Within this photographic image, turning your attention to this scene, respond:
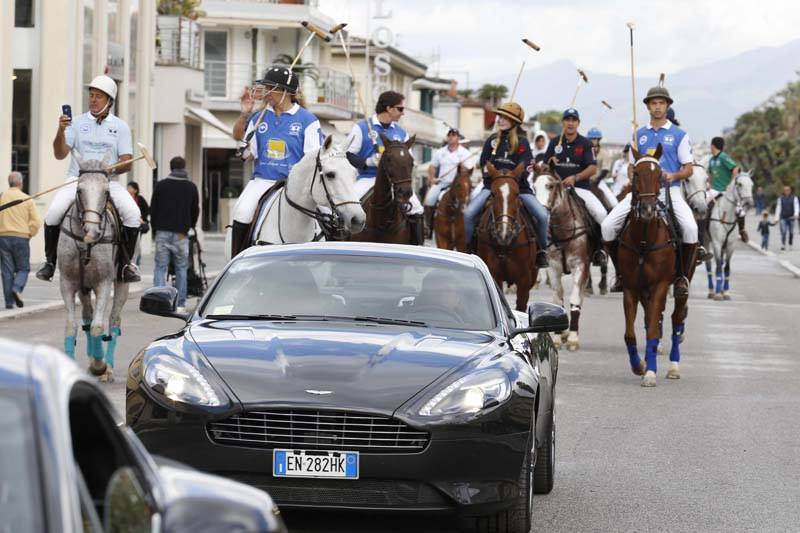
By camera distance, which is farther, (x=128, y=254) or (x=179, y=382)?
(x=128, y=254)

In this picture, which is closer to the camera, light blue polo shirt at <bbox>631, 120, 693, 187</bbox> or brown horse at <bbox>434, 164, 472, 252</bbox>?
light blue polo shirt at <bbox>631, 120, 693, 187</bbox>

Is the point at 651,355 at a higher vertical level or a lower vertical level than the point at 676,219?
lower

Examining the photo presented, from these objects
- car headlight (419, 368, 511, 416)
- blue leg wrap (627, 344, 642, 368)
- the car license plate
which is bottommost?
blue leg wrap (627, 344, 642, 368)

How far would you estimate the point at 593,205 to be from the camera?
20.8 meters

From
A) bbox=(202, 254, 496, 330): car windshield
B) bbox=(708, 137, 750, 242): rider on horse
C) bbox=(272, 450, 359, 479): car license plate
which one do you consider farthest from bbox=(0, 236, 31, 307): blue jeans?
bbox=(272, 450, 359, 479): car license plate

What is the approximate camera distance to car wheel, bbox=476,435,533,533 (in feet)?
25.7

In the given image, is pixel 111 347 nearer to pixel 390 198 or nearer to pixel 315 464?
pixel 390 198

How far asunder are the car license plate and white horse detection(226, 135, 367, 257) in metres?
8.24

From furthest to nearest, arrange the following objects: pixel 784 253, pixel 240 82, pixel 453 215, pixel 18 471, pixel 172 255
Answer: pixel 240 82
pixel 784 253
pixel 453 215
pixel 172 255
pixel 18 471

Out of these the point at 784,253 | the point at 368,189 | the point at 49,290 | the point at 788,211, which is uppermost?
the point at 368,189

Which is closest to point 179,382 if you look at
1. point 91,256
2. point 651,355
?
point 91,256

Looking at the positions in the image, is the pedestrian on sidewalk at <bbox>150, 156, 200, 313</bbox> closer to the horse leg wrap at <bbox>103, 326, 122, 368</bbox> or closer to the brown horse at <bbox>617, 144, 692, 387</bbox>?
the horse leg wrap at <bbox>103, 326, 122, 368</bbox>

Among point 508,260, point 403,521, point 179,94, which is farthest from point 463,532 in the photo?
point 179,94

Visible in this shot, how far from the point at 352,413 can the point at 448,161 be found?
76.6 feet
